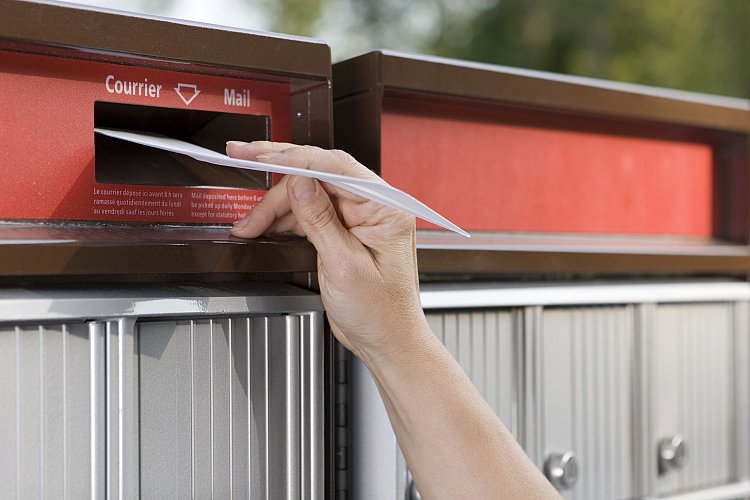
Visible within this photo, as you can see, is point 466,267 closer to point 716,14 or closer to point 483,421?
point 483,421

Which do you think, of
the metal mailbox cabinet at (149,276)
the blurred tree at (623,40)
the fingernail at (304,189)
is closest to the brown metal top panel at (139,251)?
the metal mailbox cabinet at (149,276)

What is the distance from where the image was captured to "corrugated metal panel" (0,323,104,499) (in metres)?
0.91

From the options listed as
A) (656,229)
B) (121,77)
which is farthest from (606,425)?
(121,77)

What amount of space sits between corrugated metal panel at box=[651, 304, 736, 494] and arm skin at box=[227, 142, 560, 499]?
22.4 inches

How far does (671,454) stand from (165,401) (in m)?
1.00

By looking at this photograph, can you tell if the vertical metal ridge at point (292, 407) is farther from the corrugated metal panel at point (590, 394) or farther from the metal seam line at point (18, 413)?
the corrugated metal panel at point (590, 394)

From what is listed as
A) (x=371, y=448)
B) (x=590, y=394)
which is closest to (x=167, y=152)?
(x=371, y=448)

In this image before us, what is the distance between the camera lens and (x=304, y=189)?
0.96 metres

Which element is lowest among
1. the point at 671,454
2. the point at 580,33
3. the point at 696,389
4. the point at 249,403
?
the point at 671,454

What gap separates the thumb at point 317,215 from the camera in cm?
96

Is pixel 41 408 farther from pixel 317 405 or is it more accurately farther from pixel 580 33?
pixel 580 33

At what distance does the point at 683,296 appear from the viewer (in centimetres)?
156

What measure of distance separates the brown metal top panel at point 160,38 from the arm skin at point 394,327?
0.16 metres

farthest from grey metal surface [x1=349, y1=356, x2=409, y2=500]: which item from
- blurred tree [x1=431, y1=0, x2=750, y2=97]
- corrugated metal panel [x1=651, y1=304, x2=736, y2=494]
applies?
blurred tree [x1=431, y1=0, x2=750, y2=97]
